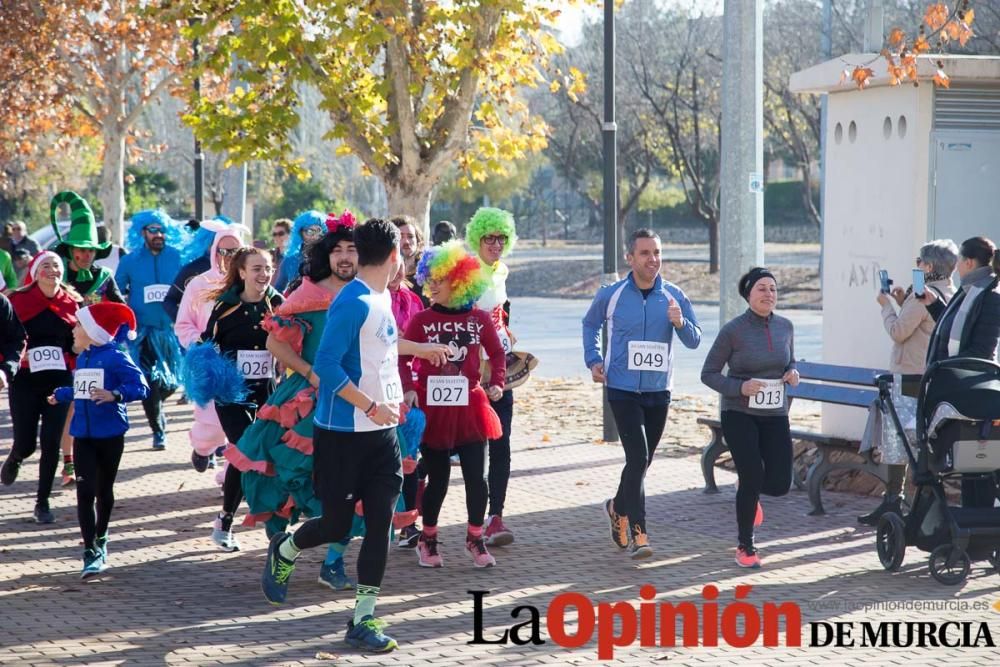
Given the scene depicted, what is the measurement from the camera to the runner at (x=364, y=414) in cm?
682

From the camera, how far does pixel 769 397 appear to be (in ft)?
28.8

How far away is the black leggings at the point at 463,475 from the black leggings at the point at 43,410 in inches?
123

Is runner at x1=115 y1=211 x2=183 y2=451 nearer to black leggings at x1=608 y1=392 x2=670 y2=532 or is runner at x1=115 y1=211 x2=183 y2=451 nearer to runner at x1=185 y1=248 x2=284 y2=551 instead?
runner at x1=185 y1=248 x2=284 y2=551

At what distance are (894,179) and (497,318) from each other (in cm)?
410

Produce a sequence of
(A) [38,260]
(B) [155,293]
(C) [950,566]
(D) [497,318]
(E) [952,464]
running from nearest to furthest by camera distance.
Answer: (C) [950,566] → (E) [952,464] → (D) [497,318] → (A) [38,260] → (B) [155,293]

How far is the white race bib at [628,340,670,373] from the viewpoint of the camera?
9039 millimetres

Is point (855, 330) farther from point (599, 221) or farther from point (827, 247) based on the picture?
point (599, 221)

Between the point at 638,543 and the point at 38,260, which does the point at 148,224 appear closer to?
the point at 38,260

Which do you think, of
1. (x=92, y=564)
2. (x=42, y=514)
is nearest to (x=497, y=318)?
(x=92, y=564)

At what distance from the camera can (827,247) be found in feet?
42.1

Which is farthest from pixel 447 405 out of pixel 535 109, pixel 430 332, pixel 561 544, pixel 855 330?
pixel 535 109

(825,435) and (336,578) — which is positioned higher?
(825,435)

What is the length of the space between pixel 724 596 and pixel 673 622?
0.65 m

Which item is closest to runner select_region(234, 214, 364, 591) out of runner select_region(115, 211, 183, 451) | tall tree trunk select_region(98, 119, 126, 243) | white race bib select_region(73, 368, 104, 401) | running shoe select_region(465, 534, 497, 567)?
running shoe select_region(465, 534, 497, 567)
